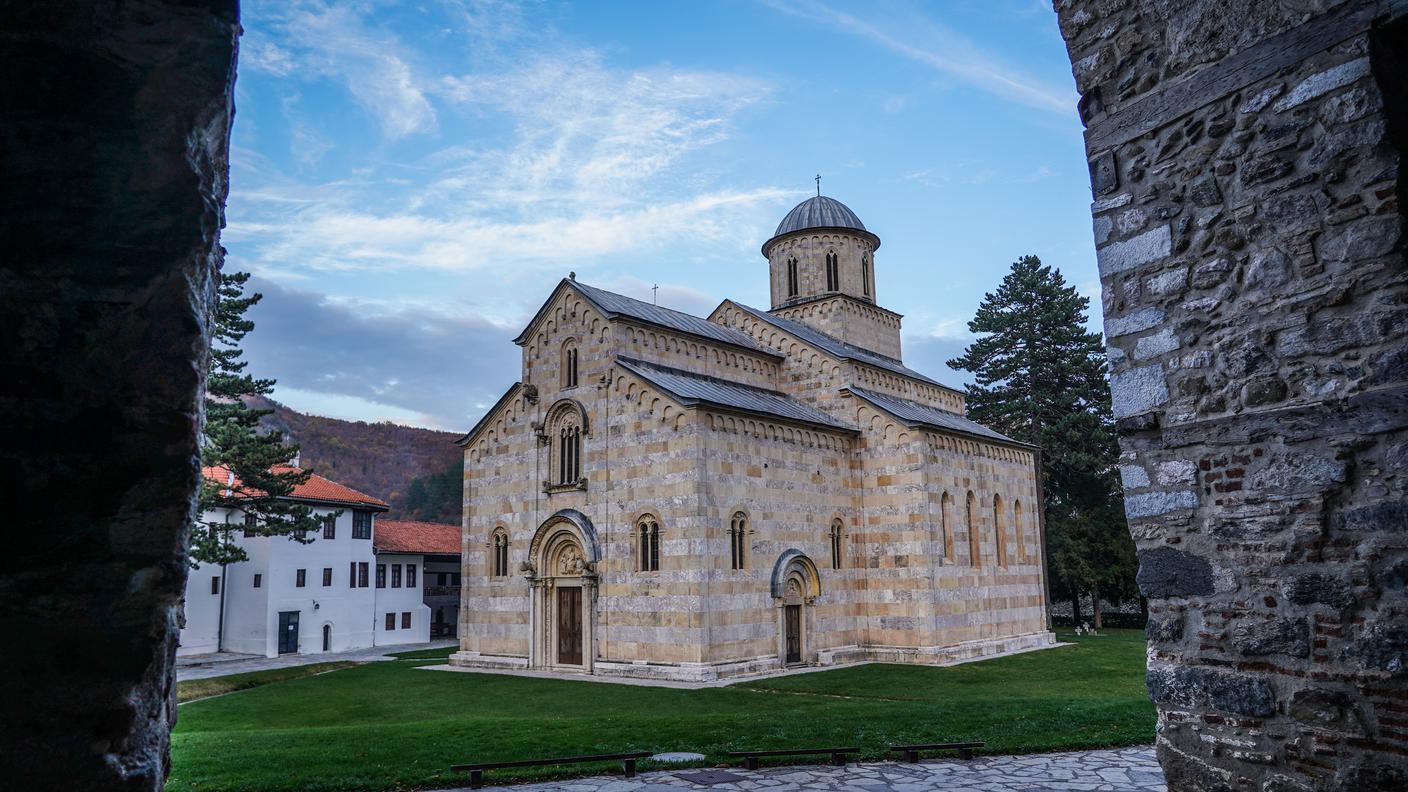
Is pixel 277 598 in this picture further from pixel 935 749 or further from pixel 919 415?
pixel 935 749

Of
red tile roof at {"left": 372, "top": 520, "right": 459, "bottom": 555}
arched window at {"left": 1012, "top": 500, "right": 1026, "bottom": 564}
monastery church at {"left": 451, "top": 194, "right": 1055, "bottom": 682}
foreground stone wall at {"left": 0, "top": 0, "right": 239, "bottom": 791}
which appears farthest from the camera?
red tile roof at {"left": 372, "top": 520, "right": 459, "bottom": 555}

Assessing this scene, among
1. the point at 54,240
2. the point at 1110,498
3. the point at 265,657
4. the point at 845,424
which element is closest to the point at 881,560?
the point at 845,424

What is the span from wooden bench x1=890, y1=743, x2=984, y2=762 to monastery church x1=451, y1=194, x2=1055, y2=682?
9.83 meters

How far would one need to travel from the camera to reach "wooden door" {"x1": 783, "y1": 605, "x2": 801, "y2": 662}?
2202 cm

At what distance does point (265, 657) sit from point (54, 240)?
106ft

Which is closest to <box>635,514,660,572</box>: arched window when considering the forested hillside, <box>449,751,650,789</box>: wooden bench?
<box>449,751,650,789</box>: wooden bench

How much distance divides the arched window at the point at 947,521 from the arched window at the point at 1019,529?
3953mm

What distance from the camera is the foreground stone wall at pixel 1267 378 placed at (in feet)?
14.9

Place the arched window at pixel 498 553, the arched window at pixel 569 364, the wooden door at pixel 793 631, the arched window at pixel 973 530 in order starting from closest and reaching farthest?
the wooden door at pixel 793 631 → the arched window at pixel 569 364 → the arched window at pixel 498 553 → the arched window at pixel 973 530

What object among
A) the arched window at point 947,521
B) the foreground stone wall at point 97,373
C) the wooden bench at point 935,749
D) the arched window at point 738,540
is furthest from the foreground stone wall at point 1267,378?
the arched window at point 947,521

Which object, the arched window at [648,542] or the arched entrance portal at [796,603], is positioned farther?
the arched entrance portal at [796,603]

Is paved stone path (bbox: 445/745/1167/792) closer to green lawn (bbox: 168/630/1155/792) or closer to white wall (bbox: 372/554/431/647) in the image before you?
green lawn (bbox: 168/630/1155/792)

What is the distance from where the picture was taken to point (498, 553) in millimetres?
24250

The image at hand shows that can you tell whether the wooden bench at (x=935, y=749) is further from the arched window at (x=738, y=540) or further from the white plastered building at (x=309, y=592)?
the white plastered building at (x=309, y=592)
